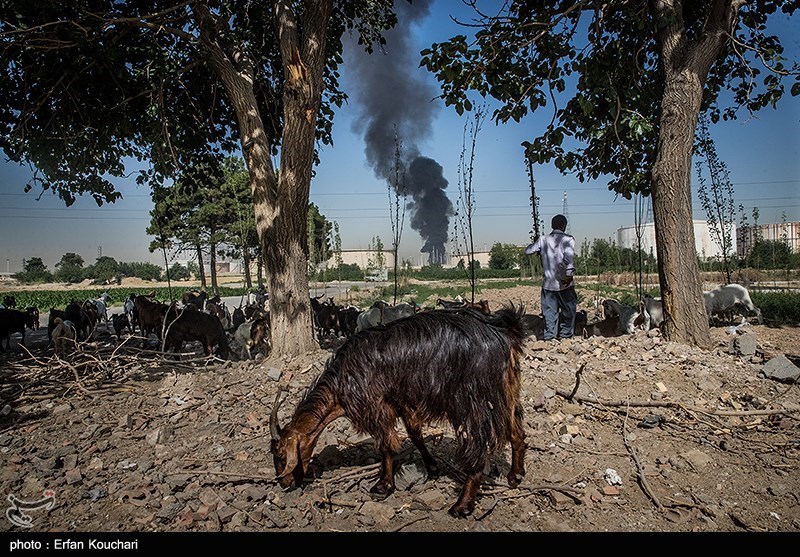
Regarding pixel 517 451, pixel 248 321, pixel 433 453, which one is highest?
pixel 248 321

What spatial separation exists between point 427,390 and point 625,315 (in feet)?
27.2

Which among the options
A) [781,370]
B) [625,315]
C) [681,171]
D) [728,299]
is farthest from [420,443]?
[728,299]

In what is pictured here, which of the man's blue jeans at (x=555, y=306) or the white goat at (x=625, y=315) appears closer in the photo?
the man's blue jeans at (x=555, y=306)

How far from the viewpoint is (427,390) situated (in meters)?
3.30

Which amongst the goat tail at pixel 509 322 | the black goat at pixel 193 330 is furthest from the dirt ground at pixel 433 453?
the black goat at pixel 193 330

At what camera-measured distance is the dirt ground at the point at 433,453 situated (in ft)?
10.7

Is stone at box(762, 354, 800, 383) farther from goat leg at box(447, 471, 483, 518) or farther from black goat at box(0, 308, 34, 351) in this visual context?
black goat at box(0, 308, 34, 351)

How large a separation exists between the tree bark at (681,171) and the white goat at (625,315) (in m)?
3.19

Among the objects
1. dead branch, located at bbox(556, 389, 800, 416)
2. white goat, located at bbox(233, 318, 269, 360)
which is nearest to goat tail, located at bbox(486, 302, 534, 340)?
dead branch, located at bbox(556, 389, 800, 416)

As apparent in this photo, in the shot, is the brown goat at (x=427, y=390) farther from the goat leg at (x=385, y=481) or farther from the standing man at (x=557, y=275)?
the standing man at (x=557, y=275)

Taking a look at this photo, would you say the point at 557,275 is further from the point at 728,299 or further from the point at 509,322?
the point at 728,299

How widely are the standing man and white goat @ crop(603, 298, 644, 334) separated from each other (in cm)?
254

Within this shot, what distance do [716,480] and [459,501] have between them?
81.3 inches
